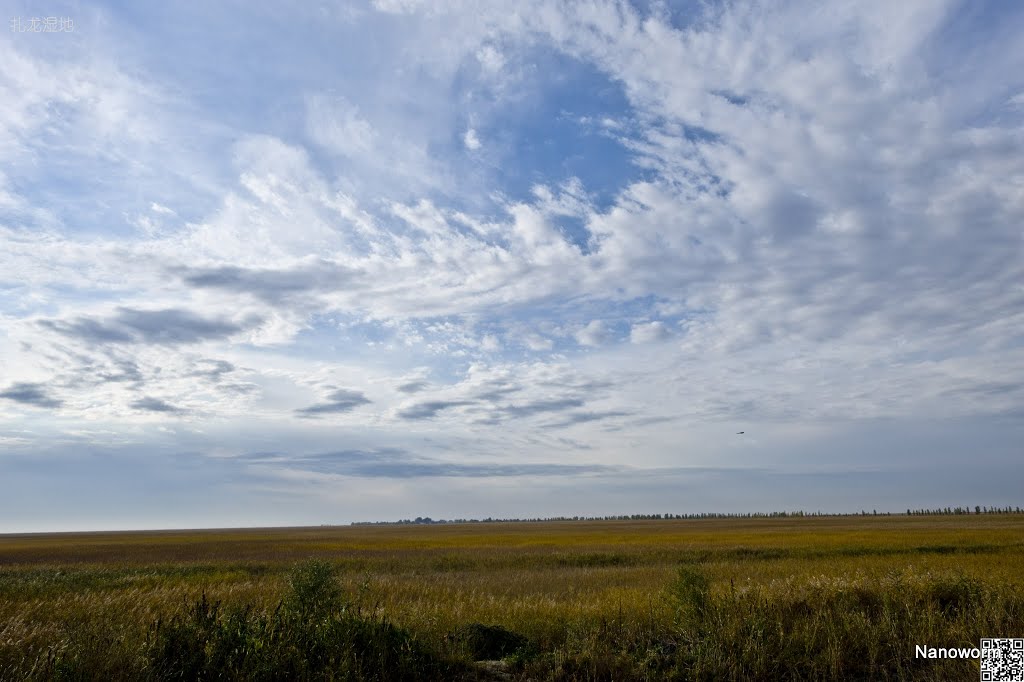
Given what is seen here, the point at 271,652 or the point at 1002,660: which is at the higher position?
the point at 271,652

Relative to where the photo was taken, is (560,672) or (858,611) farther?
(858,611)

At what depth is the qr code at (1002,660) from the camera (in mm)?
8500

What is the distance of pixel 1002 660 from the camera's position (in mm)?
8852

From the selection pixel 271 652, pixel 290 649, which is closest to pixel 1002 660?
pixel 290 649

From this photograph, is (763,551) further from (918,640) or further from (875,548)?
(918,640)

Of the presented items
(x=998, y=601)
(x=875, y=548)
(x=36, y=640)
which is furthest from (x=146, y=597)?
(x=875, y=548)

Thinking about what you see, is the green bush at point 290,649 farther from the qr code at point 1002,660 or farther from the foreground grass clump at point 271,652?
the qr code at point 1002,660

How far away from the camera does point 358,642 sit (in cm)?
873

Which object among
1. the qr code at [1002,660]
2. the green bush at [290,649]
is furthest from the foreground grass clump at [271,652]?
the qr code at [1002,660]

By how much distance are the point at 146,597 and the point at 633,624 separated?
10.5 m

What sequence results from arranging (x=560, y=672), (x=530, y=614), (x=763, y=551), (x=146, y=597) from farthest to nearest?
(x=763, y=551) → (x=146, y=597) → (x=530, y=614) → (x=560, y=672)

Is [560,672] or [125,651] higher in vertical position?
[125,651]

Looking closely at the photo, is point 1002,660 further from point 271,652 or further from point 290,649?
point 271,652

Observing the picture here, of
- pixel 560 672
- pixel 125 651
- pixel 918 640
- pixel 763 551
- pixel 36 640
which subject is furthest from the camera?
pixel 763 551
